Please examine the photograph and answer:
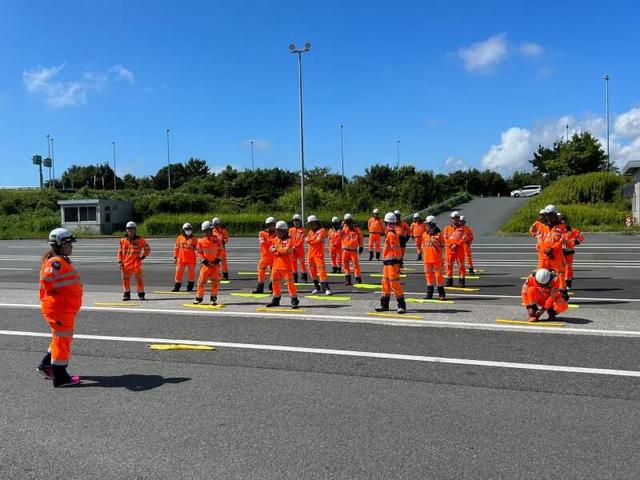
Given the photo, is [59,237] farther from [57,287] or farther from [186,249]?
[186,249]

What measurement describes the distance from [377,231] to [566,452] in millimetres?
16330

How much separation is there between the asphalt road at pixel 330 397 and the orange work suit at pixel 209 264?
110 centimetres

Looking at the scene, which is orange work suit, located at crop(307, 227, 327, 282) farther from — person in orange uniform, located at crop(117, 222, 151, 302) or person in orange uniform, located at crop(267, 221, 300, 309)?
person in orange uniform, located at crop(117, 222, 151, 302)

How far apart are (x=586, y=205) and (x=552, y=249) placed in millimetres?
35429

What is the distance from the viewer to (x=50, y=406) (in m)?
5.50

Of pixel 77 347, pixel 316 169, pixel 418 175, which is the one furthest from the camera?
pixel 316 169

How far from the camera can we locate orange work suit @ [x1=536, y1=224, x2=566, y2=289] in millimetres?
10602

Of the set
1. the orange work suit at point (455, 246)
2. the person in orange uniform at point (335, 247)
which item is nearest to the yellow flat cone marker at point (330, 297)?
the orange work suit at point (455, 246)

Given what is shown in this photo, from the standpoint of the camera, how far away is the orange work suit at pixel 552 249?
1060 cm

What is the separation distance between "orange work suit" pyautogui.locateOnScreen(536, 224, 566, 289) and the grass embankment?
27.3m

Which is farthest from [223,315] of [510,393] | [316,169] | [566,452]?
[316,169]

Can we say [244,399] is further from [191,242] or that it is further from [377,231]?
[377,231]

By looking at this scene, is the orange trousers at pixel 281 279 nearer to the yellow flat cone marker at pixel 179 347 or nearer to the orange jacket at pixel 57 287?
the yellow flat cone marker at pixel 179 347

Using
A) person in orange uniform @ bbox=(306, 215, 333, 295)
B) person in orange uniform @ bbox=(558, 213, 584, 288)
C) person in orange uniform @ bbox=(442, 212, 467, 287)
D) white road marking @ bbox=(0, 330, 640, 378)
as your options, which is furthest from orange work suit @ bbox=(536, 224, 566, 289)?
person in orange uniform @ bbox=(306, 215, 333, 295)
